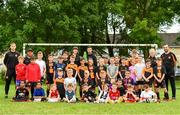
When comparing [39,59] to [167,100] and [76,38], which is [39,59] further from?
[76,38]

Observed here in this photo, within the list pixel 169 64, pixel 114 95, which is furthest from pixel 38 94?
pixel 169 64

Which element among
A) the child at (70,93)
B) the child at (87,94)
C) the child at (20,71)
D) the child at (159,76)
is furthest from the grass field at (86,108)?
the child at (20,71)

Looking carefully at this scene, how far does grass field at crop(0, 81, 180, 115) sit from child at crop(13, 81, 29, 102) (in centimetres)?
97

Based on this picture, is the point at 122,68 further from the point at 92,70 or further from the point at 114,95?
the point at 114,95

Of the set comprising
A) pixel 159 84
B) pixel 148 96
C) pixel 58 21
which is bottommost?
pixel 148 96

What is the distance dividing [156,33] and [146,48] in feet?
7.69

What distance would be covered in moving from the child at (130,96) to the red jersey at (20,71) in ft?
11.4

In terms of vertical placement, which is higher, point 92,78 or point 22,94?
point 92,78

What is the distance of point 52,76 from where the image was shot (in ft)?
53.1

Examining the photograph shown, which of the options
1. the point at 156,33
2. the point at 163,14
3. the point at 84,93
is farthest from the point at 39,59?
the point at 163,14

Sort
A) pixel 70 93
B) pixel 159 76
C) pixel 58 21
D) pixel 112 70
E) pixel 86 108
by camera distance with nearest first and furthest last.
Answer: pixel 86 108, pixel 70 93, pixel 159 76, pixel 112 70, pixel 58 21

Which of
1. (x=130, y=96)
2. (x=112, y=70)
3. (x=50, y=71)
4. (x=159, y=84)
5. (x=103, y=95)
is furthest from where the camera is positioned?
(x=112, y=70)

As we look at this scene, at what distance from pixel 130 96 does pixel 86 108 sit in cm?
265

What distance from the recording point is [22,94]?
15.6 m
